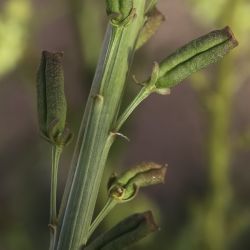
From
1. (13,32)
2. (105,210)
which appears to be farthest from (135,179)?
(13,32)

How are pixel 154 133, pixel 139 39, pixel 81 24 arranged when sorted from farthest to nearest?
pixel 154 133
pixel 81 24
pixel 139 39

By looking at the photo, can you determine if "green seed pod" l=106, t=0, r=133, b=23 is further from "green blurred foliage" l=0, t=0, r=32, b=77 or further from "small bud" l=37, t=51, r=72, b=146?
"green blurred foliage" l=0, t=0, r=32, b=77

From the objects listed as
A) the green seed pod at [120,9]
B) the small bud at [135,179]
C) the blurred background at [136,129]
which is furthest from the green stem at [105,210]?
the blurred background at [136,129]

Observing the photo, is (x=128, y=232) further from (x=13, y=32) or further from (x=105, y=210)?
(x=13, y=32)

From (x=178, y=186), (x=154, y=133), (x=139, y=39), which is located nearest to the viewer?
(x=139, y=39)

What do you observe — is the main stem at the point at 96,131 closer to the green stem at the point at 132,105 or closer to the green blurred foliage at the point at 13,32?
the green stem at the point at 132,105

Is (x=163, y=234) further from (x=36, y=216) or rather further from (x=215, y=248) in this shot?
(x=36, y=216)

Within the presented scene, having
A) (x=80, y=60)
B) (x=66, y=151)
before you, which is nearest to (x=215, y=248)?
(x=66, y=151)

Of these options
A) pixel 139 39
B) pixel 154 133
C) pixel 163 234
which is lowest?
pixel 139 39
